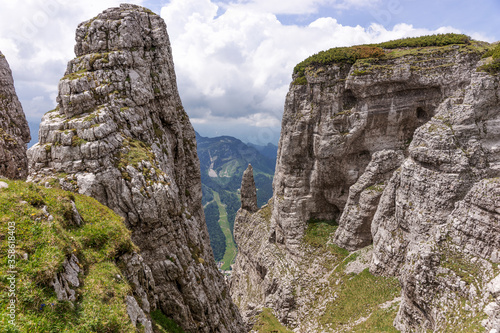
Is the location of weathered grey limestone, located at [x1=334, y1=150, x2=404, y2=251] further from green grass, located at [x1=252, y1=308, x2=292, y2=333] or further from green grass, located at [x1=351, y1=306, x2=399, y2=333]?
green grass, located at [x1=252, y1=308, x2=292, y2=333]

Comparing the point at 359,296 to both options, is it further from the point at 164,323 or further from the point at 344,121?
the point at 164,323

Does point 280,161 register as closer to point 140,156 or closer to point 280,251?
point 280,251

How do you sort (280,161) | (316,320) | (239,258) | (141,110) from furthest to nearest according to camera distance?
1. (239,258)
2. (280,161)
3. (316,320)
4. (141,110)

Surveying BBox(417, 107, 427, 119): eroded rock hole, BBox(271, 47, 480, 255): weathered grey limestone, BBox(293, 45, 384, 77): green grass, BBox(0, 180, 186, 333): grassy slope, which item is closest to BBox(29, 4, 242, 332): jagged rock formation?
BBox(0, 180, 186, 333): grassy slope

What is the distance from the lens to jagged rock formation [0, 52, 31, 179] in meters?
27.0

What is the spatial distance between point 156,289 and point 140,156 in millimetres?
11406

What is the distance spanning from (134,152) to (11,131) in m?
22.4

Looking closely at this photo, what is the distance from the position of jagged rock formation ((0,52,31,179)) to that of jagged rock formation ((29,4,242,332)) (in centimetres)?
1056

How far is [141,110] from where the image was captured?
2389 cm

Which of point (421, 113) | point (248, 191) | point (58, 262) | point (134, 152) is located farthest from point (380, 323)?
point (248, 191)

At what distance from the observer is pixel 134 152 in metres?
20.8

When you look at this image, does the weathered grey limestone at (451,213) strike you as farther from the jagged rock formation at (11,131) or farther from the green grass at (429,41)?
the jagged rock formation at (11,131)

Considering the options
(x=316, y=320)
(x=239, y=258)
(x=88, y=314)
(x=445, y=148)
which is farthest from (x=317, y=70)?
(x=239, y=258)

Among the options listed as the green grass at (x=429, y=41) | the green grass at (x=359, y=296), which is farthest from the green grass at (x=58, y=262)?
the green grass at (x=429, y=41)
